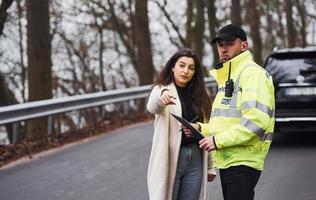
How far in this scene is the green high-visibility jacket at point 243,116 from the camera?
3676mm

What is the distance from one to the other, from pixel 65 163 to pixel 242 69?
20.2 feet

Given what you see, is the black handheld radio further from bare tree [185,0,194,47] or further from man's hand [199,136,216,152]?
bare tree [185,0,194,47]

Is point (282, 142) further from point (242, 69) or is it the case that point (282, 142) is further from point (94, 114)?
point (94, 114)

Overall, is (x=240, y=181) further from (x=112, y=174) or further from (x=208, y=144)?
(x=112, y=174)

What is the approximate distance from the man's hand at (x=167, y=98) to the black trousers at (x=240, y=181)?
64cm

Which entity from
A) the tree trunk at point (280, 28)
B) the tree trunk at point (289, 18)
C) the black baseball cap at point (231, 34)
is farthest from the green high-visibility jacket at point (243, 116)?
the tree trunk at point (280, 28)

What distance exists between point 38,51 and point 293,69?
6.22 m

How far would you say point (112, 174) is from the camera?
8.54m

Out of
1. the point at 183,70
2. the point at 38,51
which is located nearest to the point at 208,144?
the point at 183,70

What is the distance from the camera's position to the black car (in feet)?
33.3

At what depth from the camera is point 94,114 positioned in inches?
825

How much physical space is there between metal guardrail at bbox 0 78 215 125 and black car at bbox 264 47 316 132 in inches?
176

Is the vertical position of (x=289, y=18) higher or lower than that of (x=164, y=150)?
higher

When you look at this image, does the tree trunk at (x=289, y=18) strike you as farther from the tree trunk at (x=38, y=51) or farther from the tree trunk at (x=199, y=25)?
the tree trunk at (x=38, y=51)
